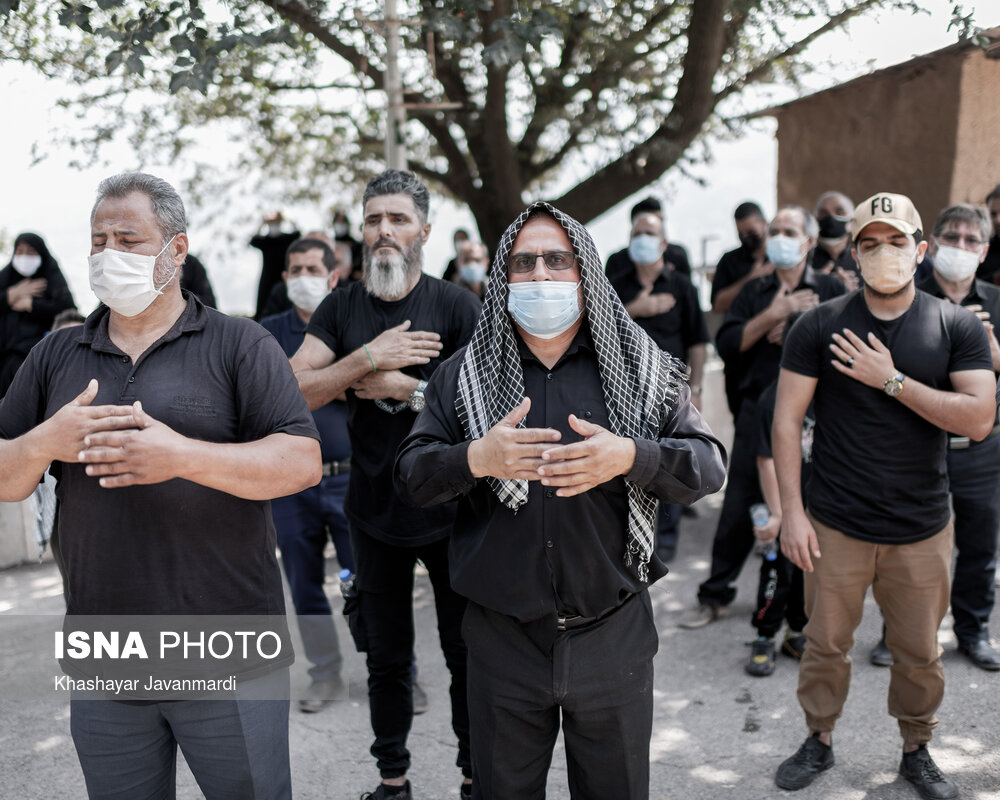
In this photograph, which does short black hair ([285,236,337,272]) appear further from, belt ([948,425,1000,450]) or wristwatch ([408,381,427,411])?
belt ([948,425,1000,450])

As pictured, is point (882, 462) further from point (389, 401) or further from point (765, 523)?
point (389, 401)

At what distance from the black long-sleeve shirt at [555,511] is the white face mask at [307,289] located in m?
2.51

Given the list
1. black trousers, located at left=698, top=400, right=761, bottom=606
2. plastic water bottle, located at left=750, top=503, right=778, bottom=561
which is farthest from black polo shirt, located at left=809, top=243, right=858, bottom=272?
plastic water bottle, located at left=750, top=503, right=778, bottom=561

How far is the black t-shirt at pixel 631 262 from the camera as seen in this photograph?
665cm

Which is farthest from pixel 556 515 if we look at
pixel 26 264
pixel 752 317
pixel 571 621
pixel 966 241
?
pixel 26 264

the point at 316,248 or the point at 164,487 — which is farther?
the point at 316,248

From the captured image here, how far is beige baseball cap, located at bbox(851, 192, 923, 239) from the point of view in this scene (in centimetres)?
346

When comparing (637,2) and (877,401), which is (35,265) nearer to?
(637,2)

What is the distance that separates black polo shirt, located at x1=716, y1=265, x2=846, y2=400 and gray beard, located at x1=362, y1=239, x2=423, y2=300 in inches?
102

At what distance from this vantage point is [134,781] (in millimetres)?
2404

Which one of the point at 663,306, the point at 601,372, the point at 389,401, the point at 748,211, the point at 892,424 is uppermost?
the point at 748,211

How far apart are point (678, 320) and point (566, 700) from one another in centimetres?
416

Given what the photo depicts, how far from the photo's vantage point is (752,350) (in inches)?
217

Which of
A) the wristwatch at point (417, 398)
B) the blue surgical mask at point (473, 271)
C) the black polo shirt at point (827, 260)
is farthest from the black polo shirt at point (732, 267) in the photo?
the wristwatch at point (417, 398)
